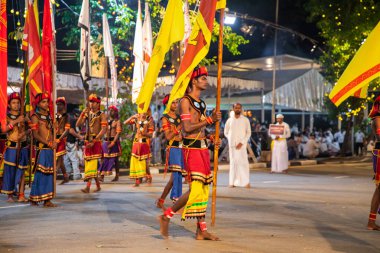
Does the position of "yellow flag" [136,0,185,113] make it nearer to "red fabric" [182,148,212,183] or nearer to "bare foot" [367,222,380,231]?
"red fabric" [182,148,212,183]

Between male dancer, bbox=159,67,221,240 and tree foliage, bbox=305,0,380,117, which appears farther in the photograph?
tree foliage, bbox=305,0,380,117

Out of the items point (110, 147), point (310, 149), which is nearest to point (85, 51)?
point (110, 147)

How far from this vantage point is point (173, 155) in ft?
40.8

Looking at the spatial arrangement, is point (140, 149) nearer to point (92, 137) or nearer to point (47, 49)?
point (92, 137)

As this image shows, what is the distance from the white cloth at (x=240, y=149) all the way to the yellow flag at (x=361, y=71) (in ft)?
29.5

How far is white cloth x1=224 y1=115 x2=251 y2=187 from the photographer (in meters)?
→ 17.1

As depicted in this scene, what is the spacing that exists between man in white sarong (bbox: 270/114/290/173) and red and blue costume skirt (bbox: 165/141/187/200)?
10.9 meters

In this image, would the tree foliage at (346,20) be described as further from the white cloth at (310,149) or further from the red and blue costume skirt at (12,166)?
the red and blue costume skirt at (12,166)

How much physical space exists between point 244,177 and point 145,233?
318 inches

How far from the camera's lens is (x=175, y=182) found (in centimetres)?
1213

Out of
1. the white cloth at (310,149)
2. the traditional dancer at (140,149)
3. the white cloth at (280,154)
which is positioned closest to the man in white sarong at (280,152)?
the white cloth at (280,154)

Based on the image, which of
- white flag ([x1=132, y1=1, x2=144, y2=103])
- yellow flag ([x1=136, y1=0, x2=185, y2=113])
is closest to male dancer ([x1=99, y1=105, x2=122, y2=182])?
white flag ([x1=132, y1=1, x2=144, y2=103])

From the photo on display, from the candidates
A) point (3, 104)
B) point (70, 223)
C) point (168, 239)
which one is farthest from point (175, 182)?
point (3, 104)

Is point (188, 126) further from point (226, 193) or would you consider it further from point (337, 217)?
point (226, 193)
